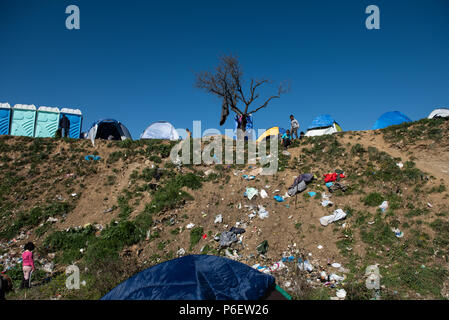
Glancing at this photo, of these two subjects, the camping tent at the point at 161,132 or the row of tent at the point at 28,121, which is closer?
the row of tent at the point at 28,121

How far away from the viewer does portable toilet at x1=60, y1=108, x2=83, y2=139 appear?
17.3 meters

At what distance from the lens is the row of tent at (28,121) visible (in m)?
16.4

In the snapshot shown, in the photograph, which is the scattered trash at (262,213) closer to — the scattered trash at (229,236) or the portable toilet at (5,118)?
the scattered trash at (229,236)

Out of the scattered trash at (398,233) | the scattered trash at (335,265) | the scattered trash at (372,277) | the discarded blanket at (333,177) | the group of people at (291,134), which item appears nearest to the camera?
the scattered trash at (372,277)

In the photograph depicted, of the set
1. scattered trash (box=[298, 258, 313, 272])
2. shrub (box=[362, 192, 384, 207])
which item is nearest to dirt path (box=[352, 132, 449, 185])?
shrub (box=[362, 192, 384, 207])

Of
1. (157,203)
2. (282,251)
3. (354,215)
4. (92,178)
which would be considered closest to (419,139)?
(354,215)

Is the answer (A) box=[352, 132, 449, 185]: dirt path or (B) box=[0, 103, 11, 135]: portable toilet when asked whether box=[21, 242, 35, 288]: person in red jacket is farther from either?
(B) box=[0, 103, 11, 135]: portable toilet

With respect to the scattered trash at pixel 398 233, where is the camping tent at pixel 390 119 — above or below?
above

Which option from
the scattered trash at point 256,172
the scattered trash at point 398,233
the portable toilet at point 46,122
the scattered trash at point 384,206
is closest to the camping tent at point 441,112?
the scattered trash at point 384,206

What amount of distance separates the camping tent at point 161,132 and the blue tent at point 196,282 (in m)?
14.6

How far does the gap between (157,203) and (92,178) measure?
14.6ft

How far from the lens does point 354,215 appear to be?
8555 millimetres

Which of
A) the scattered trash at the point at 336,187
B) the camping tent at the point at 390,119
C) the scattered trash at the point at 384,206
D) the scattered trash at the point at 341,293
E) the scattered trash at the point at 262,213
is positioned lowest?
the scattered trash at the point at 341,293

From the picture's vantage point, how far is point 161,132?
18359 millimetres
